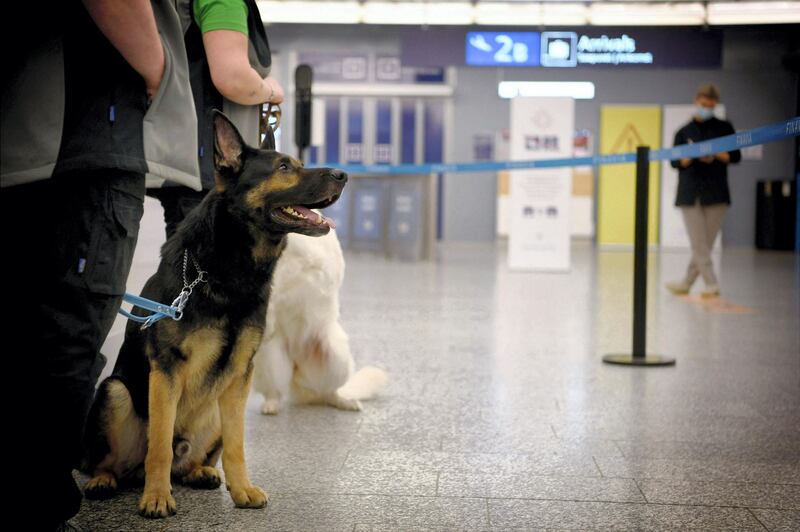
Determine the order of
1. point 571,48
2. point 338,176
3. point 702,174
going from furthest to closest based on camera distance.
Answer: point 571,48, point 702,174, point 338,176

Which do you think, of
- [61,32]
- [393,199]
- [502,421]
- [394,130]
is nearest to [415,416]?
[502,421]

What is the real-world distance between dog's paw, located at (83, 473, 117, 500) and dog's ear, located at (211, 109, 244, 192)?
928mm

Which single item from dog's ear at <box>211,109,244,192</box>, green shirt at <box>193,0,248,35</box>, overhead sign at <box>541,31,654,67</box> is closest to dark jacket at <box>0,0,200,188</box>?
dog's ear at <box>211,109,244,192</box>

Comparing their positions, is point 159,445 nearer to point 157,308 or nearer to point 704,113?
point 157,308

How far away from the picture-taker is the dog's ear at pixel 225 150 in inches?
99.1

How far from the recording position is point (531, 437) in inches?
143

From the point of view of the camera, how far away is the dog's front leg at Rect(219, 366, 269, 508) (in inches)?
104

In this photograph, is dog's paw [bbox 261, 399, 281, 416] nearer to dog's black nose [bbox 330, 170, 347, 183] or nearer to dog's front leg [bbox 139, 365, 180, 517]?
dog's front leg [bbox 139, 365, 180, 517]

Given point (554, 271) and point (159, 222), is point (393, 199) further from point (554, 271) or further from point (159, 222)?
point (159, 222)

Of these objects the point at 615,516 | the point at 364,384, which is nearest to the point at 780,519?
the point at 615,516

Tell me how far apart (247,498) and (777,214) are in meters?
18.3

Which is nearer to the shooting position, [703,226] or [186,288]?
[186,288]

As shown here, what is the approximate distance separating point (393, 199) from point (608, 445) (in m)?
11.1

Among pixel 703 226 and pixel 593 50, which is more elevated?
pixel 593 50
